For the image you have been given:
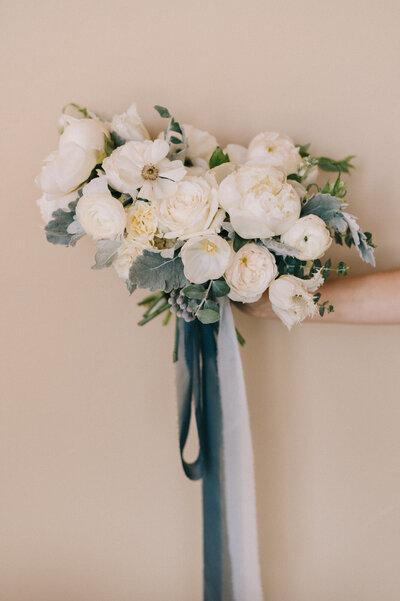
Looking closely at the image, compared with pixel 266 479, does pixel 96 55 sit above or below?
above

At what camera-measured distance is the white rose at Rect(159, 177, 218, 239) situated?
78cm

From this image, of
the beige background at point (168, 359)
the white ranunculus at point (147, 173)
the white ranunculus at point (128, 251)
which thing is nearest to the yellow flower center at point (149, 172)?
the white ranunculus at point (147, 173)

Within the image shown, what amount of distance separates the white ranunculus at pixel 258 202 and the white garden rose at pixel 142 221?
0.39ft

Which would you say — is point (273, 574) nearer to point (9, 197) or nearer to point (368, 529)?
point (368, 529)

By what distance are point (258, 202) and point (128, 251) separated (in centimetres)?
24

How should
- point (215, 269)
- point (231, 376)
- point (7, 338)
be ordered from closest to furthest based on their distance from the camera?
point (215, 269) < point (231, 376) < point (7, 338)

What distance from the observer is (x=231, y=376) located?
955mm

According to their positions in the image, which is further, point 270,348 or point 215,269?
point 270,348

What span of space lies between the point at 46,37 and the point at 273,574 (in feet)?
4.40

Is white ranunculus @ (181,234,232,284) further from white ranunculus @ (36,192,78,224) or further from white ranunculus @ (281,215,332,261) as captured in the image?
white ranunculus @ (36,192,78,224)

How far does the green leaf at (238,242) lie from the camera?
81 cm

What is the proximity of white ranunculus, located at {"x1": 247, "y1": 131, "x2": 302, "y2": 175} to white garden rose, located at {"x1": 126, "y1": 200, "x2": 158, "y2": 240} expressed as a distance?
230 millimetres

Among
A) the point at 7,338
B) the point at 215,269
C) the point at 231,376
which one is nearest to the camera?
the point at 215,269

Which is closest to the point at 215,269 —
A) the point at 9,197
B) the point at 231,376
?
the point at 231,376
